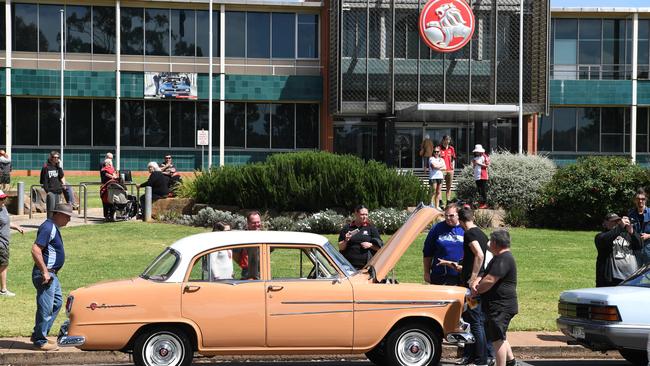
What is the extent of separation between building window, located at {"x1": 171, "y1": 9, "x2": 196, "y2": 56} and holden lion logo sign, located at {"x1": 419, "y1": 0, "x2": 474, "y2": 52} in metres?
11.3

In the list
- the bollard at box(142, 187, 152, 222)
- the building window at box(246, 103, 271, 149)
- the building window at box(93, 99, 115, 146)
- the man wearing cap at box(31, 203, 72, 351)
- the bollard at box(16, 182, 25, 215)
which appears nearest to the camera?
the man wearing cap at box(31, 203, 72, 351)

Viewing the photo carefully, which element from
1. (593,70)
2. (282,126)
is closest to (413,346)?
(282,126)

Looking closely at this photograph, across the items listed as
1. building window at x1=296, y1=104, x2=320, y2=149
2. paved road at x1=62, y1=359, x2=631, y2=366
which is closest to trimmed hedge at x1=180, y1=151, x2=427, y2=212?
paved road at x1=62, y1=359, x2=631, y2=366

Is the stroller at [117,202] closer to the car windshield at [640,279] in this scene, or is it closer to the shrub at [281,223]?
the shrub at [281,223]

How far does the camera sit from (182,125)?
47.2m

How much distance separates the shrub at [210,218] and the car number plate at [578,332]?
Result: 13394mm

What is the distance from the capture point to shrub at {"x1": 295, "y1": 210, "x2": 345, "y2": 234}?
22.8 metres

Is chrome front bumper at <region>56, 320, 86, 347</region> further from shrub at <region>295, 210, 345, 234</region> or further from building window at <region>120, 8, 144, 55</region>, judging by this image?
building window at <region>120, 8, 144, 55</region>

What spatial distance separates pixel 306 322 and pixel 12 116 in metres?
39.4

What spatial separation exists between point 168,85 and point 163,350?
3719 centimetres

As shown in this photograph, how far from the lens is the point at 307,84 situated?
47.0m

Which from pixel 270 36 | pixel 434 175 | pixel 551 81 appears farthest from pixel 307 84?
pixel 434 175

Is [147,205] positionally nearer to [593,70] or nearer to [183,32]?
[183,32]

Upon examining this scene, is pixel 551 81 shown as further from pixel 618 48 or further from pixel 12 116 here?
pixel 12 116
